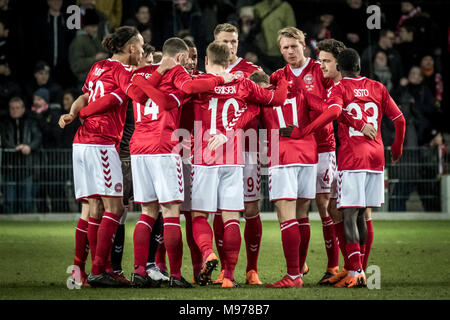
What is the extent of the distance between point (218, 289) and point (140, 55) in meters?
2.37

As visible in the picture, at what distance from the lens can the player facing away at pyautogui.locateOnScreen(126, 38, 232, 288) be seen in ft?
23.1

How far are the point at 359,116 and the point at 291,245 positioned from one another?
1.37m

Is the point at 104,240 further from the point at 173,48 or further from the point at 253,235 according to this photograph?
the point at 173,48

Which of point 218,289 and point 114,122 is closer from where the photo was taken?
point 218,289

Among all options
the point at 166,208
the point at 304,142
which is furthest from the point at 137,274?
the point at 304,142

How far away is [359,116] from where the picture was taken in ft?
24.1

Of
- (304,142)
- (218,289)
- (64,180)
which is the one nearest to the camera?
(218,289)

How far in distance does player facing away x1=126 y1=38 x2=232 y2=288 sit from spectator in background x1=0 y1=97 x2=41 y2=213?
26.6 feet

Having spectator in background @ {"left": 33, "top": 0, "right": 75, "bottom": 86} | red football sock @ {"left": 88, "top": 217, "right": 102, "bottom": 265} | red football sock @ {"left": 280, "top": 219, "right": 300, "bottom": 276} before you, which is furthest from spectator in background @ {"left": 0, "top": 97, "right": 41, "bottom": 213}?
red football sock @ {"left": 280, "top": 219, "right": 300, "bottom": 276}

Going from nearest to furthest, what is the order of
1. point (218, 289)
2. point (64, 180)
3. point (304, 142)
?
1. point (218, 289)
2. point (304, 142)
3. point (64, 180)

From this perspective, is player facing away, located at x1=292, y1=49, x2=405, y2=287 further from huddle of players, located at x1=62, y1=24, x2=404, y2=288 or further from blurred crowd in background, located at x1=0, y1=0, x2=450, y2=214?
blurred crowd in background, located at x1=0, y1=0, x2=450, y2=214

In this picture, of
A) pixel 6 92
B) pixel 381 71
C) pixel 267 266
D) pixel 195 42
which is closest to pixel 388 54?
pixel 381 71

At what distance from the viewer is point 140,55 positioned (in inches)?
297

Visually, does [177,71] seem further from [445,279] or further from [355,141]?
[445,279]
